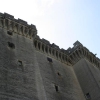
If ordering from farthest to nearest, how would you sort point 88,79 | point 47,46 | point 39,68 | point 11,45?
1. point 47,46
2. point 88,79
3. point 39,68
4. point 11,45

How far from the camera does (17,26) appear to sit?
61.8 ft

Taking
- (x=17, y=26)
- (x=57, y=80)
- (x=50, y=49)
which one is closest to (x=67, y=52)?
(x=50, y=49)

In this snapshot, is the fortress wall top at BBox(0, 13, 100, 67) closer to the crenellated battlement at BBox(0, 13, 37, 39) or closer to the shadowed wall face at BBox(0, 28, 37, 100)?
the crenellated battlement at BBox(0, 13, 37, 39)

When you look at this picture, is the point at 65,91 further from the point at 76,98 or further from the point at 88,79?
the point at 88,79

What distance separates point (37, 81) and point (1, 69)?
3149 millimetres

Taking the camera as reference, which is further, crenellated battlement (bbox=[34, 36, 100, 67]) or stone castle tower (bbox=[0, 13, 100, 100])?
crenellated battlement (bbox=[34, 36, 100, 67])

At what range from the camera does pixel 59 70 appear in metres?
20.4

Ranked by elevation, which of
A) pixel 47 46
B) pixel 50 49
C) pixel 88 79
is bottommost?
pixel 88 79

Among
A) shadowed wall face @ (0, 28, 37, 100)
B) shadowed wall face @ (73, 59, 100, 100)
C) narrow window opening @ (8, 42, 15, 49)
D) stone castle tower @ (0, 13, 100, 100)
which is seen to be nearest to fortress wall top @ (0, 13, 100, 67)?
stone castle tower @ (0, 13, 100, 100)

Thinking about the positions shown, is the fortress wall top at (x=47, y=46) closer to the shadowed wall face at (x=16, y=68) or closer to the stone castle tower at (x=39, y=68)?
the stone castle tower at (x=39, y=68)

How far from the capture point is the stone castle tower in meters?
13.8

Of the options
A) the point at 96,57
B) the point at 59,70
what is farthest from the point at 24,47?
the point at 96,57

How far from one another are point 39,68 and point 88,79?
6031 mm

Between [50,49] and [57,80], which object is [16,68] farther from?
[50,49]
